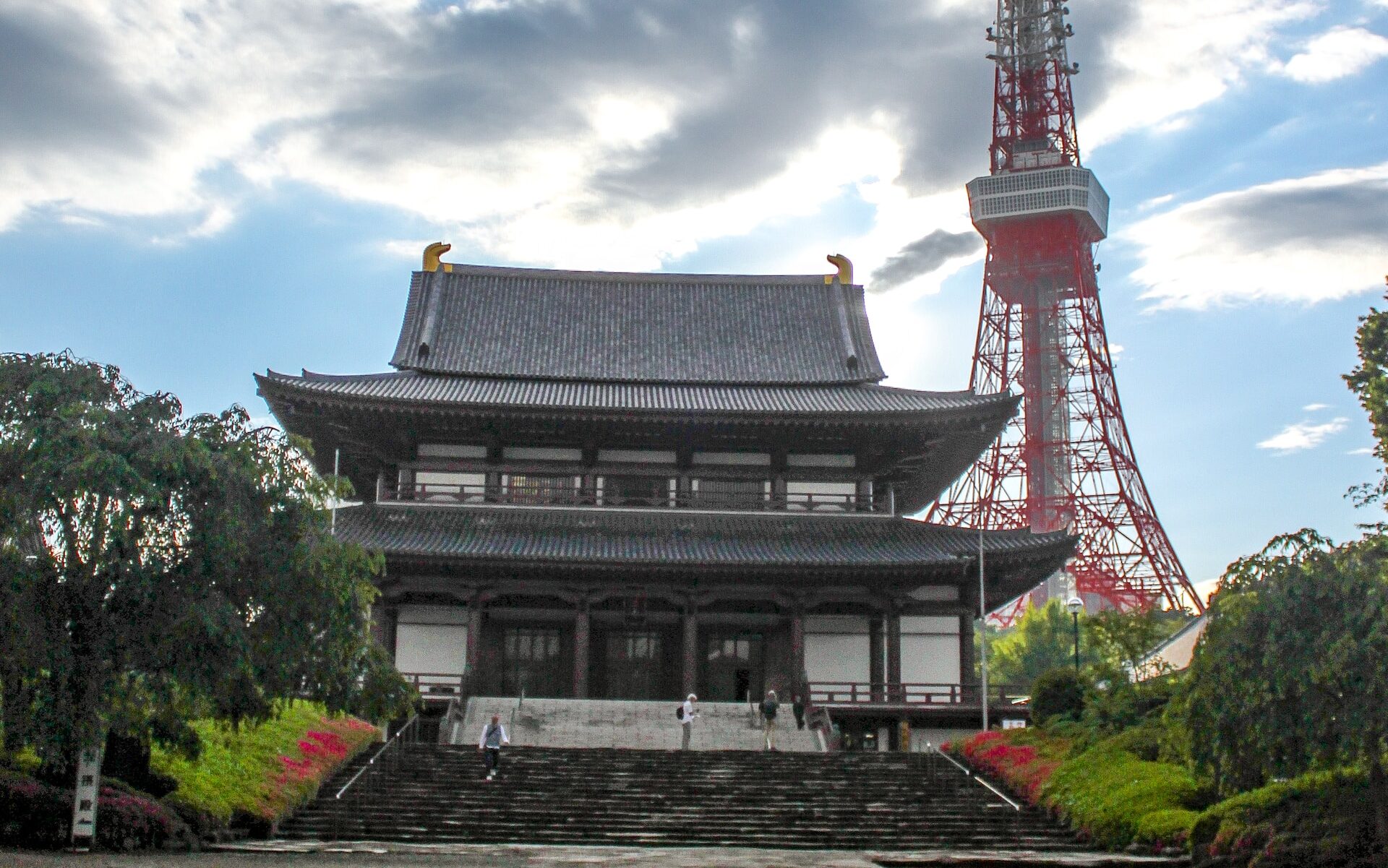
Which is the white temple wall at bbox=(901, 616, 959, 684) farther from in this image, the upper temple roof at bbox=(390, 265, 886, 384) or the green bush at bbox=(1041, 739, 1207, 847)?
the green bush at bbox=(1041, 739, 1207, 847)

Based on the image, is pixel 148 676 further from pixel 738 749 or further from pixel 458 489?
pixel 458 489

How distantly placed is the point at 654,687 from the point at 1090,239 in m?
64.2

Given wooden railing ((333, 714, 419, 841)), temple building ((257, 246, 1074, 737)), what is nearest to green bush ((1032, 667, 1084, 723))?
temple building ((257, 246, 1074, 737))

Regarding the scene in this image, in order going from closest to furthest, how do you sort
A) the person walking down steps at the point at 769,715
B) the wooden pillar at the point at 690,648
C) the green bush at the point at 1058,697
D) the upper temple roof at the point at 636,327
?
the green bush at the point at 1058,697
the person walking down steps at the point at 769,715
the wooden pillar at the point at 690,648
the upper temple roof at the point at 636,327

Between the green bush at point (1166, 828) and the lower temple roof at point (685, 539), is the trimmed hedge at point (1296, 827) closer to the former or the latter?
the green bush at point (1166, 828)

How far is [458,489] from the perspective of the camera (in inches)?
1554

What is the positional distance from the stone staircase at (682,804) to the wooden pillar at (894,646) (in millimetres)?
7556

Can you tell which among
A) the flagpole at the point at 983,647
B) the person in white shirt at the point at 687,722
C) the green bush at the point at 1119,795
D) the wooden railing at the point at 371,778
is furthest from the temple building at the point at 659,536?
the green bush at the point at 1119,795

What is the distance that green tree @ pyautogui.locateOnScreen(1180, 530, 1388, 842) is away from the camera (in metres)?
17.3

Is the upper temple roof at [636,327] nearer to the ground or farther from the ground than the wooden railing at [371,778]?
farther from the ground

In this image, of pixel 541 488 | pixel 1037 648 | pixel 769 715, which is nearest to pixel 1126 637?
pixel 769 715

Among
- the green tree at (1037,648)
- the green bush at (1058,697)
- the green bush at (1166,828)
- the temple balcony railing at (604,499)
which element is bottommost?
the green bush at (1166,828)

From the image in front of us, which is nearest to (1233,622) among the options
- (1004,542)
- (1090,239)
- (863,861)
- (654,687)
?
(863,861)

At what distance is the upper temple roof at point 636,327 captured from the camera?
44.5m
